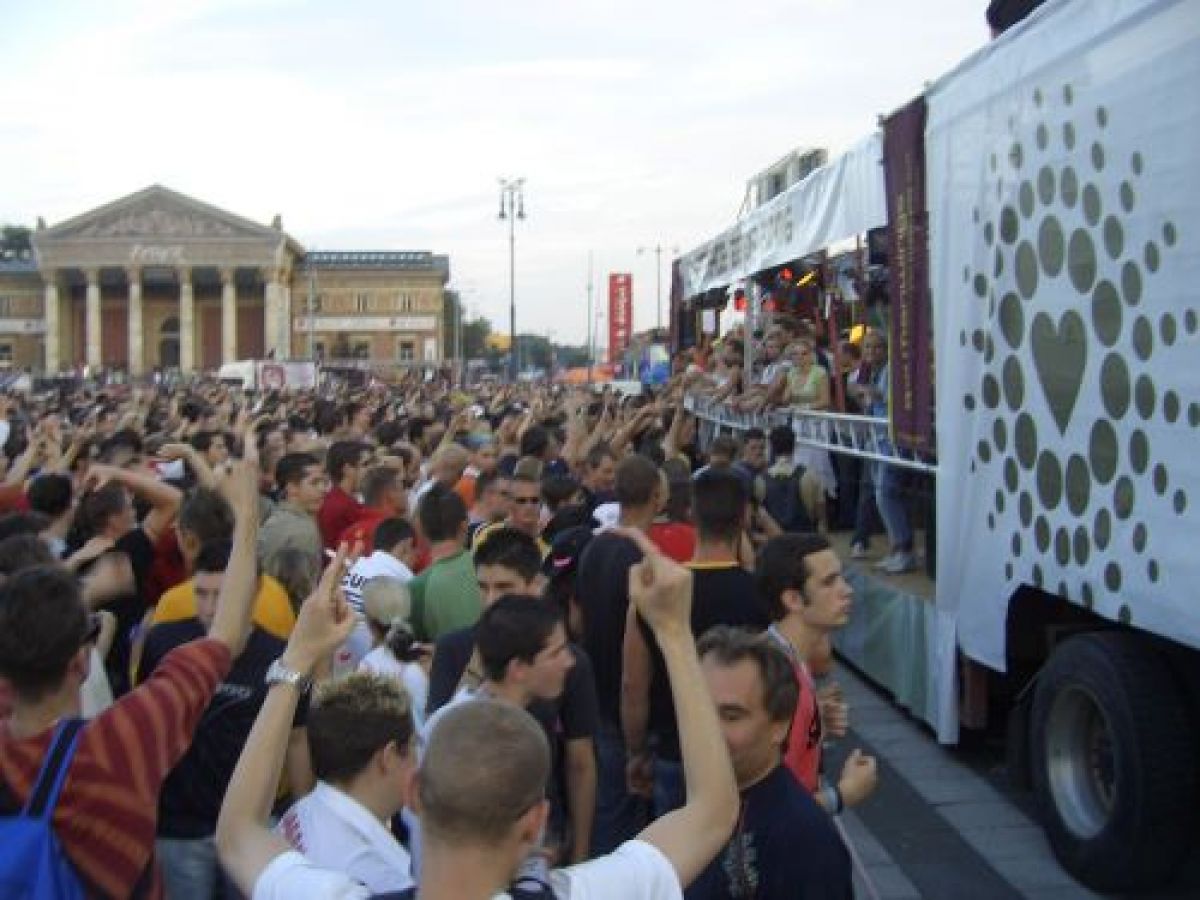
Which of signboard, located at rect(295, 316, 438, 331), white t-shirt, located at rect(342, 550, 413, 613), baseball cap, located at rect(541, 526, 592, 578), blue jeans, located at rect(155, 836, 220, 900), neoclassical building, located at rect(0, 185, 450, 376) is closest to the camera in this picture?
blue jeans, located at rect(155, 836, 220, 900)

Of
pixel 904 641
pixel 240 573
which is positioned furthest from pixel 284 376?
pixel 240 573

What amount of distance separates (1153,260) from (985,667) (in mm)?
2574

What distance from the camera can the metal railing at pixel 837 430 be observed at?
26.7 ft

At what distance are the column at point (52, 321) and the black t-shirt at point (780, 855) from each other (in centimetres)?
11295

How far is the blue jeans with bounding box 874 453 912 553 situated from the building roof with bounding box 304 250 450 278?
356 feet

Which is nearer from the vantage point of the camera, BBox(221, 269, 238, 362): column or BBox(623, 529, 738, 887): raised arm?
BBox(623, 529, 738, 887): raised arm

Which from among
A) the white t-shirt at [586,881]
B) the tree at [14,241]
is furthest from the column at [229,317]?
the white t-shirt at [586,881]

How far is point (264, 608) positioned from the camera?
4555 millimetres

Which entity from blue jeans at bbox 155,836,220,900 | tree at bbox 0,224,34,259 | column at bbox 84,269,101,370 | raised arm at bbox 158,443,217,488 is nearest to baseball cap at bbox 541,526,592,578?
raised arm at bbox 158,443,217,488

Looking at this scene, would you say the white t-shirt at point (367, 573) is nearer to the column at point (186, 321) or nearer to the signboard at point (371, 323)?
the column at point (186, 321)

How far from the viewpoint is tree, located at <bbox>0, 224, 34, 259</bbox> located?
139 m

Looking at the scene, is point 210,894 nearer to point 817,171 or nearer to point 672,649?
point 672,649

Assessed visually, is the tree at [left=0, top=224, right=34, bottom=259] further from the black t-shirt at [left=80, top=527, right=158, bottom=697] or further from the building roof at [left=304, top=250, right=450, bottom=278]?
the black t-shirt at [left=80, top=527, right=158, bottom=697]

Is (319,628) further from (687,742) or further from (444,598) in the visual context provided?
(444,598)
